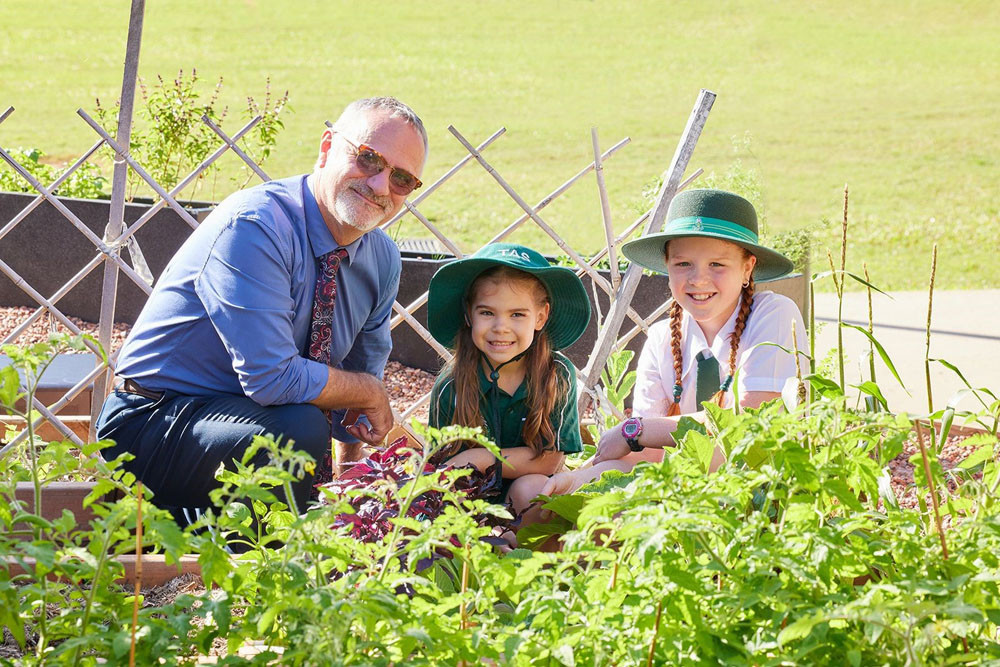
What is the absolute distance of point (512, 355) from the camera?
220 centimetres

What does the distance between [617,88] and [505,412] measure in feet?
47.3

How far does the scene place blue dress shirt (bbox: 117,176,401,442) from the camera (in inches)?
89.7

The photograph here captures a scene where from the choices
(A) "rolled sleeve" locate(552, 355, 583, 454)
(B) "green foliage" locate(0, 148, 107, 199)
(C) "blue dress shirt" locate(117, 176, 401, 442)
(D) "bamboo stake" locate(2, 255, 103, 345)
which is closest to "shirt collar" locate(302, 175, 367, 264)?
(C) "blue dress shirt" locate(117, 176, 401, 442)

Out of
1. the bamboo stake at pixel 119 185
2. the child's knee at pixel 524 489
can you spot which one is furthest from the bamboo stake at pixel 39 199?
the child's knee at pixel 524 489

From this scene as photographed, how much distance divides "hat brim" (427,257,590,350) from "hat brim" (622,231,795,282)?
7.7 inches

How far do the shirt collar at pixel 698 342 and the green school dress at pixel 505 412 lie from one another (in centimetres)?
29

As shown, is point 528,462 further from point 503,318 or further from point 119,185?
point 119,185

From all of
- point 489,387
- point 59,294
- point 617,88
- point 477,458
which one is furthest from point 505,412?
point 617,88

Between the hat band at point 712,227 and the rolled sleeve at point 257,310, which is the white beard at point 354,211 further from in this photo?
the hat band at point 712,227

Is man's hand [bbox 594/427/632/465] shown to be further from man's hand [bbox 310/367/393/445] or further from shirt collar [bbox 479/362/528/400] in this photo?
man's hand [bbox 310/367/393/445]

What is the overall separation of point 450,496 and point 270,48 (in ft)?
59.3

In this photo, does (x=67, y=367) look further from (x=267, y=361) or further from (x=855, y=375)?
(x=855, y=375)

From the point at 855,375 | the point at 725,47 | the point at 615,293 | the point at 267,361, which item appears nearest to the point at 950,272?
the point at 855,375

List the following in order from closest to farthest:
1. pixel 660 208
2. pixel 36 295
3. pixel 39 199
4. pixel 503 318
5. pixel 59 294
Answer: pixel 503 318 → pixel 660 208 → pixel 36 295 → pixel 59 294 → pixel 39 199
